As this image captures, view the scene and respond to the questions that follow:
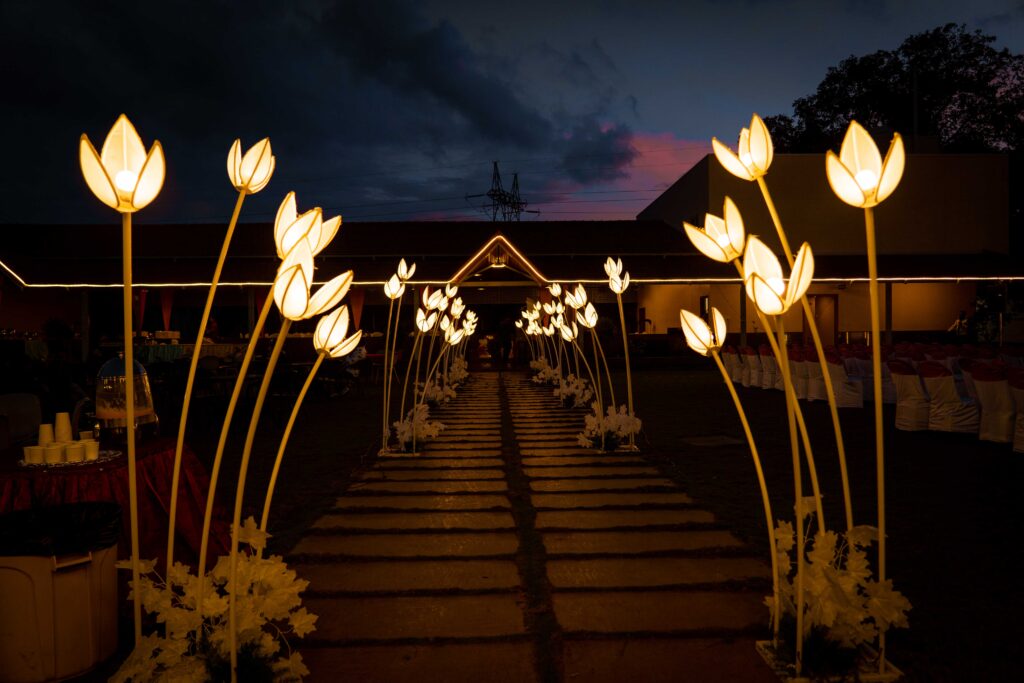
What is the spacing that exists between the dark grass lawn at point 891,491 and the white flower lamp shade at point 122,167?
2.81 m

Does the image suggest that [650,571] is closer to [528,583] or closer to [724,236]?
[528,583]

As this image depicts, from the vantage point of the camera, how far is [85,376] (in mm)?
12609

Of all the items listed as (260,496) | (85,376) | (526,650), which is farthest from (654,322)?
(526,650)

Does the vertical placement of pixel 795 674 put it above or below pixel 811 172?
below

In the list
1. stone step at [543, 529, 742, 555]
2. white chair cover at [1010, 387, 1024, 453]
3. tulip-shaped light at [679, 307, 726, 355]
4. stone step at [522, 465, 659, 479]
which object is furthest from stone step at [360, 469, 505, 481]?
white chair cover at [1010, 387, 1024, 453]

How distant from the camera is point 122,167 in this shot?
2264 millimetres

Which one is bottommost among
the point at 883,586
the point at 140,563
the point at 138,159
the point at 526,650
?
the point at 526,650

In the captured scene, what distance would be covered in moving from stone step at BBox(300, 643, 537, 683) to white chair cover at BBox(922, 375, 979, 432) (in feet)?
24.1

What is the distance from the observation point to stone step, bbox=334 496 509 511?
544 cm

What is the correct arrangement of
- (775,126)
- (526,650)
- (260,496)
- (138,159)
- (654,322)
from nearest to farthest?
(138,159) → (526,650) → (260,496) → (654,322) → (775,126)

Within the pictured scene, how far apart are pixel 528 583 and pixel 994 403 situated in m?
6.42

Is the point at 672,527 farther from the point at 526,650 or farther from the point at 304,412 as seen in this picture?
the point at 304,412

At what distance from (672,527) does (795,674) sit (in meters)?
2.10

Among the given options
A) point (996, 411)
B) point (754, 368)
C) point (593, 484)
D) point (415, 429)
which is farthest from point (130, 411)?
point (754, 368)
